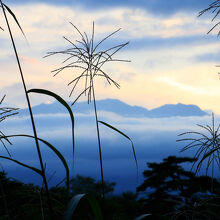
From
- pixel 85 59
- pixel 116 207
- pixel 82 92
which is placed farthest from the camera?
pixel 116 207

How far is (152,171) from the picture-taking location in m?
26.4

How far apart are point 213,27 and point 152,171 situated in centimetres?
2459

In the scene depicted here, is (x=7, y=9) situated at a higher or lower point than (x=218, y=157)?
higher

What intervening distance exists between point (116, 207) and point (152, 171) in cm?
Result: 908

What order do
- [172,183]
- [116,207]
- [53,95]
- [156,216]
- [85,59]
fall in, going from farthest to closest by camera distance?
[172,183], [116,207], [85,59], [53,95], [156,216]

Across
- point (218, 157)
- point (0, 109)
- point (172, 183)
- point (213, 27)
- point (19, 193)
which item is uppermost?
point (213, 27)

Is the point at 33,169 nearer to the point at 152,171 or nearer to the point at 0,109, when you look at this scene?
the point at 0,109

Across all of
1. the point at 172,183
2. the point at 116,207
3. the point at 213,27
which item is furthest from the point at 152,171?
Result: the point at 213,27

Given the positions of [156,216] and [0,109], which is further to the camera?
[0,109]

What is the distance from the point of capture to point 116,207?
17781mm

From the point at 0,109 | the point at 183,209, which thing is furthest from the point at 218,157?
the point at 0,109

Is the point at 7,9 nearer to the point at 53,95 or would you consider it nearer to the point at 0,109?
the point at 53,95

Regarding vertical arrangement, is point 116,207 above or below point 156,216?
below

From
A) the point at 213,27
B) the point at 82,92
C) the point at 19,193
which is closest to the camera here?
the point at 19,193
